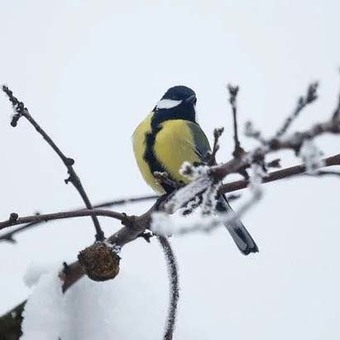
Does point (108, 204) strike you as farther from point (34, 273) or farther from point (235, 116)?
point (235, 116)

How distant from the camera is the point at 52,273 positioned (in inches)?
49.4

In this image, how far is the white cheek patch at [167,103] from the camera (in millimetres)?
3428

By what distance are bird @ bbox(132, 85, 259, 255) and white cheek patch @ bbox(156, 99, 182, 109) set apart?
0.12 m

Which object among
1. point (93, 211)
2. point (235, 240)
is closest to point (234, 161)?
point (93, 211)

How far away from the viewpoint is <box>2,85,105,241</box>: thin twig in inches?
44.3

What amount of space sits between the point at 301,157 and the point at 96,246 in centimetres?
61

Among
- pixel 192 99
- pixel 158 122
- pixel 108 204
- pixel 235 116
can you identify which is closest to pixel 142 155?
pixel 158 122

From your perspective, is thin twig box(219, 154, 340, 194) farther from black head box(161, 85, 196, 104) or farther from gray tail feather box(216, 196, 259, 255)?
black head box(161, 85, 196, 104)

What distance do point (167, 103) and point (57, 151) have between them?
233 centimetres

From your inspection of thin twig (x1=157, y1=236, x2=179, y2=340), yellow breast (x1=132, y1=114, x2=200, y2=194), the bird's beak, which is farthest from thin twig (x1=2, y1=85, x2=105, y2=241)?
the bird's beak

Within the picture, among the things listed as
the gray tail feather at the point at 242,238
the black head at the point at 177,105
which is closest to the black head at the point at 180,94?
the black head at the point at 177,105

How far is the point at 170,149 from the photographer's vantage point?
286cm

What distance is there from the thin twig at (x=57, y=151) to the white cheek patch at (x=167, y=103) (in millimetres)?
2155

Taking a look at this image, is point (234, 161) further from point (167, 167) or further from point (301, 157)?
point (167, 167)
